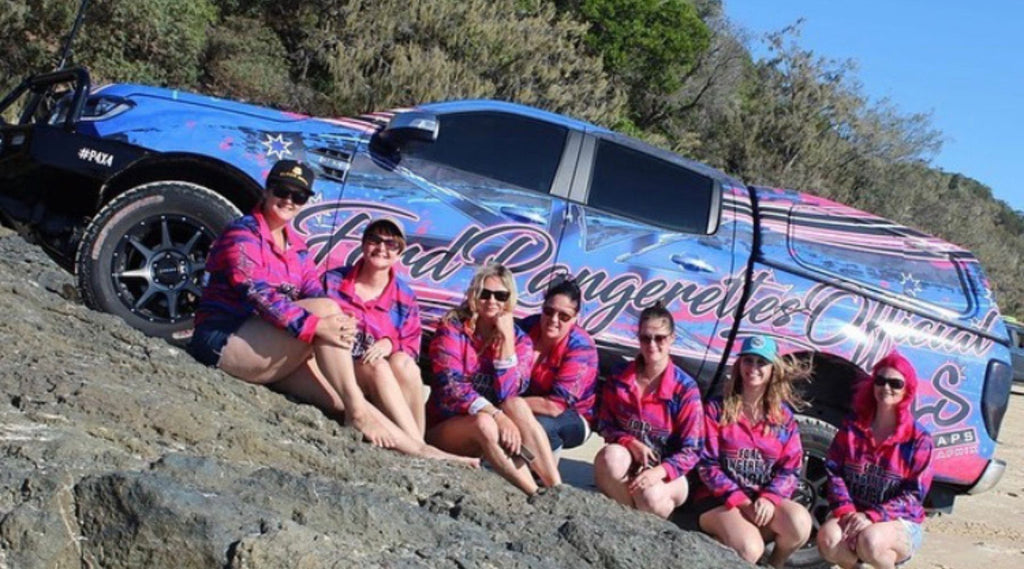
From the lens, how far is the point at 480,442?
16.4 feet

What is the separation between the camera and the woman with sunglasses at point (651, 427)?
5234 mm

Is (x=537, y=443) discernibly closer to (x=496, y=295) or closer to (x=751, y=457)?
(x=496, y=295)

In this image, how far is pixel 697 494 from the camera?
5508mm

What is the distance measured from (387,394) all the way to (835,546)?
2114 millimetres

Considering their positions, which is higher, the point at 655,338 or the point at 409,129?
the point at 409,129

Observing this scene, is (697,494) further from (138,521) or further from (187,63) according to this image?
(187,63)

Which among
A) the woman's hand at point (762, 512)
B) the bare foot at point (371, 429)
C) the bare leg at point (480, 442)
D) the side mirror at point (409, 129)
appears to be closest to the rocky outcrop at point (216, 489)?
the bare foot at point (371, 429)

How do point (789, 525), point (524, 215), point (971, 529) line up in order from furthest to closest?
point (971, 529) → point (524, 215) → point (789, 525)

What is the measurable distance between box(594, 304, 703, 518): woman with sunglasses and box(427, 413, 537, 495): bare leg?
0.51 meters

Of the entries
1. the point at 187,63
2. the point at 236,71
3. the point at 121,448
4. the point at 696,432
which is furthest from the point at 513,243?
the point at 236,71

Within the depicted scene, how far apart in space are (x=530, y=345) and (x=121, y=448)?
2178 mm

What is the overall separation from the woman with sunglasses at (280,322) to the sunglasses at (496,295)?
2.23 feet

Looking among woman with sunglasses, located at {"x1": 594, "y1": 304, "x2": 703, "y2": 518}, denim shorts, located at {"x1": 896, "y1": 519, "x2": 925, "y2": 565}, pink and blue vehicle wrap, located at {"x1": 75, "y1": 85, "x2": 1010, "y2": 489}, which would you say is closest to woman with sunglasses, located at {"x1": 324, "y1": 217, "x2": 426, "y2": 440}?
pink and blue vehicle wrap, located at {"x1": 75, "y1": 85, "x2": 1010, "y2": 489}

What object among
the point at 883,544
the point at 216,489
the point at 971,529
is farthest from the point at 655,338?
the point at 971,529
